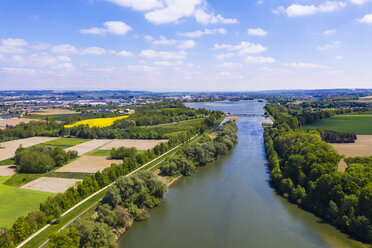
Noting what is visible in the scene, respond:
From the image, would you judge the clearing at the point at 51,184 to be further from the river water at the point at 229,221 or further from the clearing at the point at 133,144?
the clearing at the point at 133,144

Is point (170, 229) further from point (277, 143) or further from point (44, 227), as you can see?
point (277, 143)

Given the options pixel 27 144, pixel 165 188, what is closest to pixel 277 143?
pixel 165 188

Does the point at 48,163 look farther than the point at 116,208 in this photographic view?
Yes

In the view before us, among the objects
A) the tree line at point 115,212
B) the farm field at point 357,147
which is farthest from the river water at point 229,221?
the farm field at point 357,147

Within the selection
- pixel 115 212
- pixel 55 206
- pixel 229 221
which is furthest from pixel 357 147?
pixel 55 206

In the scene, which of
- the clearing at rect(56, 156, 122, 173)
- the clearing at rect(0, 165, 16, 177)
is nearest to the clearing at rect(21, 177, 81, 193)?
the clearing at rect(56, 156, 122, 173)

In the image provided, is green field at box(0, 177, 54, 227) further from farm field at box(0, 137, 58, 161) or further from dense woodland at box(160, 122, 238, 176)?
farm field at box(0, 137, 58, 161)
